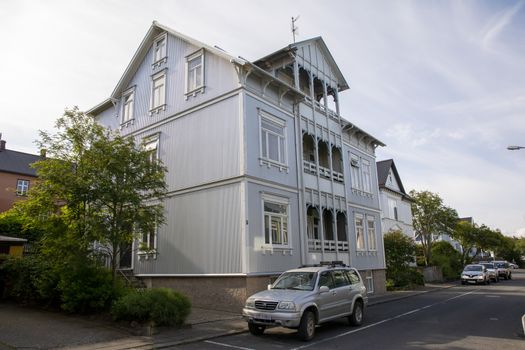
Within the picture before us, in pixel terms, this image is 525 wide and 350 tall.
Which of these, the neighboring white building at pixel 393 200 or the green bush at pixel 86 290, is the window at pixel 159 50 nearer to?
the green bush at pixel 86 290

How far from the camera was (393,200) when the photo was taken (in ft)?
139

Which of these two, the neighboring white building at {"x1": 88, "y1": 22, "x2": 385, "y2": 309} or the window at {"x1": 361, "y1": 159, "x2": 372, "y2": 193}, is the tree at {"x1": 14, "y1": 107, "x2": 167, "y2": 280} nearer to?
the neighboring white building at {"x1": 88, "y1": 22, "x2": 385, "y2": 309}

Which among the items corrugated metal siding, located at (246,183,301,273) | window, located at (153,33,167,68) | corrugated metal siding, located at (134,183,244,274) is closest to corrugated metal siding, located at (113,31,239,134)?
window, located at (153,33,167,68)

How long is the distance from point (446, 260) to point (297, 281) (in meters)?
33.7

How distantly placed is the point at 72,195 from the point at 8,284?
635 cm

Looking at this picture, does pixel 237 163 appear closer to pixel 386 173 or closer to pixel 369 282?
pixel 369 282

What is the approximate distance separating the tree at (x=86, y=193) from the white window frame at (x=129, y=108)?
7968 millimetres

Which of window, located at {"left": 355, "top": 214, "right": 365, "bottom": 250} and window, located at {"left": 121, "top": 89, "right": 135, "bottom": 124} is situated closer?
window, located at {"left": 121, "top": 89, "right": 135, "bottom": 124}

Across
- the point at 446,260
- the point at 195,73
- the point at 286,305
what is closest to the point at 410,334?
the point at 286,305

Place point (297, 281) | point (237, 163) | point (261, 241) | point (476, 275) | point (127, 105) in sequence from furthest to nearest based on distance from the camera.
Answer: point (476, 275)
point (127, 105)
point (237, 163)
point (261, 241)
point (297, 281)

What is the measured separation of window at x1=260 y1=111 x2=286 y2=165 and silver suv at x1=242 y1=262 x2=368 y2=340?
20.5 ft

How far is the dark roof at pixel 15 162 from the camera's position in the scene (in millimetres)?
42094

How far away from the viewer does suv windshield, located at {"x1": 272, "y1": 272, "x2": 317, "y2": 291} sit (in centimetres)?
1129

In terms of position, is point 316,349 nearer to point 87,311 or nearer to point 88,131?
point 87,311
